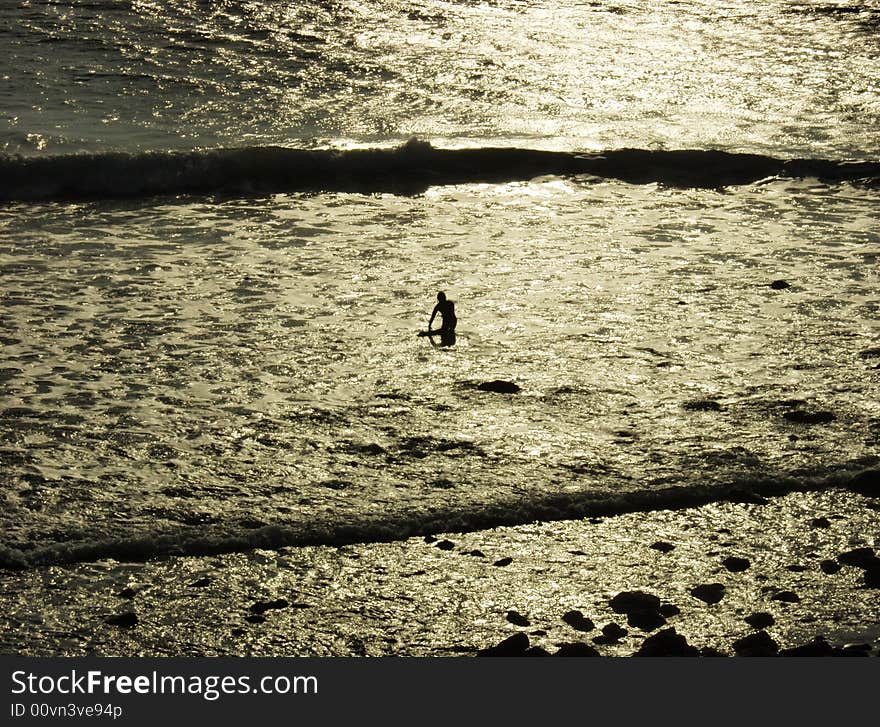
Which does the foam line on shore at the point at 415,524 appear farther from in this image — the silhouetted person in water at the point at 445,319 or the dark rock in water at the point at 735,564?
the silhouetted person in water at the point at 445,319

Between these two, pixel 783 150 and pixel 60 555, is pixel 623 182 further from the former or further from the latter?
pixel 60 555

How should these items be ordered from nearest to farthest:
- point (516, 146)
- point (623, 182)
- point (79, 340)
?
point (79, 340) < point (623, 182) < point (516, 146)

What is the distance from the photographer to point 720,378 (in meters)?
9.07

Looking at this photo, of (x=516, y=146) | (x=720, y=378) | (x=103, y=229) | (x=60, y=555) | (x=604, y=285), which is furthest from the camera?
(x=516, y=146)

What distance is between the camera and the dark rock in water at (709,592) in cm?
611

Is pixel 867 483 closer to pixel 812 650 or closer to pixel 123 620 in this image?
pixel 812 650

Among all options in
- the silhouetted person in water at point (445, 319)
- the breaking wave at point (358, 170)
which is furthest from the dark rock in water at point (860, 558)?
the breaking wave at point (358, 170)

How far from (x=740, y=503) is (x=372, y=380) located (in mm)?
3099

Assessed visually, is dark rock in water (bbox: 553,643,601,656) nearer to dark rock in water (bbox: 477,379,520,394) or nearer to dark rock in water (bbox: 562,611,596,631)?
dark rock in water (bbox: 562,611,596,631)

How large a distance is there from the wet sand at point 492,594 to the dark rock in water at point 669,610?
25 mm

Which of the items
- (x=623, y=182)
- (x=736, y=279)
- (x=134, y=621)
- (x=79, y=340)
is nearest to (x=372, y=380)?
(x=79, y=340)

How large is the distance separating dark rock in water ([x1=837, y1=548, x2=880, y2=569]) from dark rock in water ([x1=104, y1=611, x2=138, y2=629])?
3.67m

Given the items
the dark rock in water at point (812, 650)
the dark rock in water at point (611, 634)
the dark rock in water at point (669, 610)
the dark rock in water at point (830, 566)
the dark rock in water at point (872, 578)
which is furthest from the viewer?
the dark rock in water at point (830, 566)

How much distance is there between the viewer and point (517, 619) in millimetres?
5957
